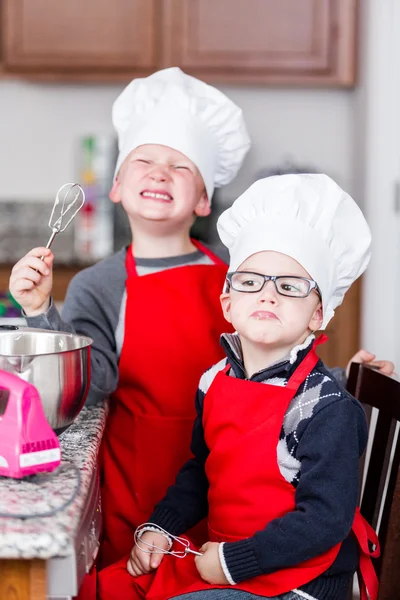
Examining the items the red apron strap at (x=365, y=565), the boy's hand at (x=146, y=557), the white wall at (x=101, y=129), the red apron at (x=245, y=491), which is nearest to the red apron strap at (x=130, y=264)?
the red apron at (x=245, y=491)

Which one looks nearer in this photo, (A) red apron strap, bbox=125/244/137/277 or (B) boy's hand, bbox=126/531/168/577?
(B) boy's hand, bbox=126/531/168/577

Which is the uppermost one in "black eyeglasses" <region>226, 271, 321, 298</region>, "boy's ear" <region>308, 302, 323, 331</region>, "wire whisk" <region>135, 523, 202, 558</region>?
"black eyeglasses" <region>226, 271, 321, 298</region>

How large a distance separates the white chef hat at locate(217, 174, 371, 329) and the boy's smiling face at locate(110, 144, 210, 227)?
270 mm

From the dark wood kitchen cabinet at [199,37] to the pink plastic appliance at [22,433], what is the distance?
2.06 meters

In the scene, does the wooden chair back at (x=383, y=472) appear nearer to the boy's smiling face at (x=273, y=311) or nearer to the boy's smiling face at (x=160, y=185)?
the boy's smiling face at (x=273, y=311)

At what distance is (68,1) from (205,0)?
46cm

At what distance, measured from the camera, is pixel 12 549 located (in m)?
0.69

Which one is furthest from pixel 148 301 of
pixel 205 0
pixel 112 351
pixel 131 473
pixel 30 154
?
pixel 30 154

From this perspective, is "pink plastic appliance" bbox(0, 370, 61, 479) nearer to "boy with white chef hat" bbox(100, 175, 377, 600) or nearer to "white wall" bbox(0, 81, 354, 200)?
"boy with white chef hat" bbox(100, 175, 377, 600)

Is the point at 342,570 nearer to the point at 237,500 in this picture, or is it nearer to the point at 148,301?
the point at 237,500

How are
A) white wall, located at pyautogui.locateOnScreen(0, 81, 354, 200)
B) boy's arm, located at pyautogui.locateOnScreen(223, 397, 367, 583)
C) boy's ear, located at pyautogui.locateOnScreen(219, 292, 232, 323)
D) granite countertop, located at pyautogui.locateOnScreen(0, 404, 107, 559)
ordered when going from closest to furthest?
granite countertop, located at pyautogui.locateOnScreen(0, 404, 107, 559), boy's arm, located at pyautogui.locateOnScreen(223, 397, 367, 583), boy's ear, located at pyautogui.locateOnScreen(219, 292, 232, 323), white wall, located at pyautogui.locateOnScreen(0, 81, 354, 200)

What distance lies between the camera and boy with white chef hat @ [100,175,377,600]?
3.31 feet

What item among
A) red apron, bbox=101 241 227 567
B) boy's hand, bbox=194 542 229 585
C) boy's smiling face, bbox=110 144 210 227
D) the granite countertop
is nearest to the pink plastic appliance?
the granite countertop

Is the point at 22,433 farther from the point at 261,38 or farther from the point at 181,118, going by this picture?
the point at 261,38
